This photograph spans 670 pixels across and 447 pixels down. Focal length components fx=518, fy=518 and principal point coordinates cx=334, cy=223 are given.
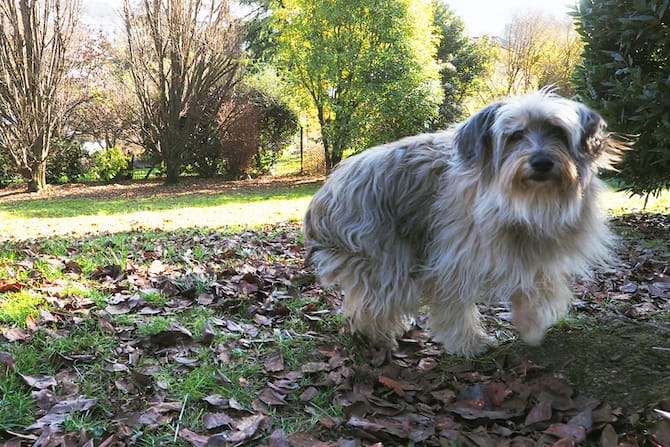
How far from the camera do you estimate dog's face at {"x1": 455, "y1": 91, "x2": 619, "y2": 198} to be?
8.88 feet

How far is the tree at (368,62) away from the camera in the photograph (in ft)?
57.1

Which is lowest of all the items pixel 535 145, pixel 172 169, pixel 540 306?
pixel 540 306

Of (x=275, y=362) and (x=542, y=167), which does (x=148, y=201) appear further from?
(x=542, y=167)

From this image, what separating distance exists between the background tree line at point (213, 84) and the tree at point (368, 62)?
4 cm

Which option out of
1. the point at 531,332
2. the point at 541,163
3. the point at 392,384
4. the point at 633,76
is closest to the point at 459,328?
the point at 531,332

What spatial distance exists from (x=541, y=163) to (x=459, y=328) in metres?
1.13

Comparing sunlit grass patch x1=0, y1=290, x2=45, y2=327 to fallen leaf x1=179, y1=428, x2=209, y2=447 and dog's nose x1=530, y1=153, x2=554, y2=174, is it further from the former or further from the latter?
dog's nose x1=530, y1=153, x2=554, y2=174

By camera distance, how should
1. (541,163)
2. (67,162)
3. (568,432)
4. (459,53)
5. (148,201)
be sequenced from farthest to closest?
(459,53) → (67,162) → (148,201) → (541,163) → (568,432)

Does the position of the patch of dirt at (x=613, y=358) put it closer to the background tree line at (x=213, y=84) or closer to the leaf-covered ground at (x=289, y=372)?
the leaf-covered ground at (x=289, y=372)

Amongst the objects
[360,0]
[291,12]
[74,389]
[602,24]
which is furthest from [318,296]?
[291,12]

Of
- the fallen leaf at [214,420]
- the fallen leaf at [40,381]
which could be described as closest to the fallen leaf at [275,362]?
the fallen leaf at [214,420]

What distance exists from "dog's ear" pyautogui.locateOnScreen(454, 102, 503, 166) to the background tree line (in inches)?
583

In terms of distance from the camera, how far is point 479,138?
2.89 m

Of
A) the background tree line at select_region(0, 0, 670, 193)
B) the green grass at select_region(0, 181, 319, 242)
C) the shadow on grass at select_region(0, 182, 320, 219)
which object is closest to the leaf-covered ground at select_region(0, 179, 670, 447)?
the green grass at select_region(0, 181, 319, 242)
